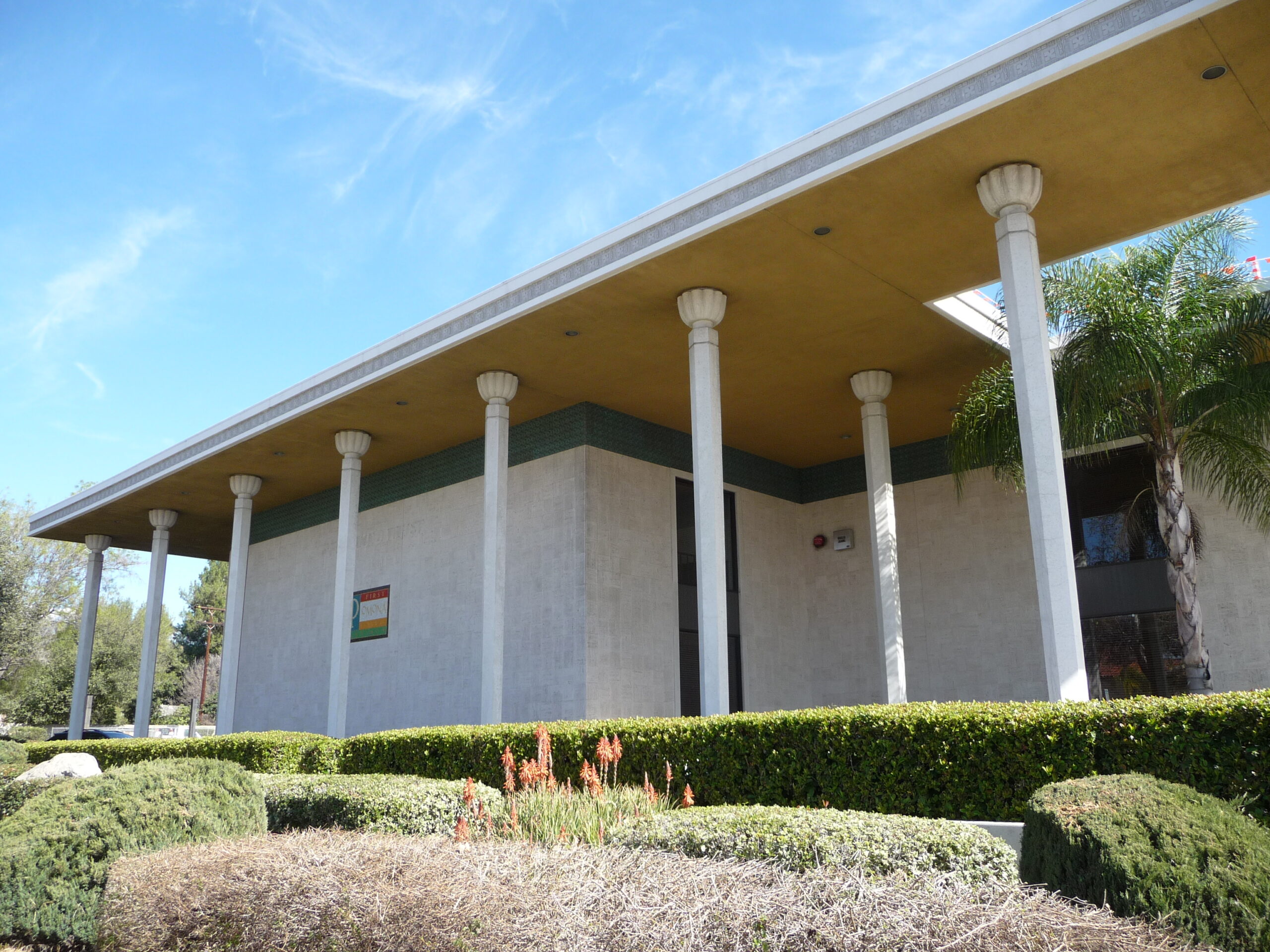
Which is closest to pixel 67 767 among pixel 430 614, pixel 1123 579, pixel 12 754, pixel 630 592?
pixel 12 754

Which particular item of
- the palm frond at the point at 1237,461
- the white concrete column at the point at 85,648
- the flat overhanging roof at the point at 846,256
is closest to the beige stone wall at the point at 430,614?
the flat overhanging roof at the point at 846,256

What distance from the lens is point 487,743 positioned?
12.3 m

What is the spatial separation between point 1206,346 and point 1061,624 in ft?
16.8

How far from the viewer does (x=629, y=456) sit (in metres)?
18.6

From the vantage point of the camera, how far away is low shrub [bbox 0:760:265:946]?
6250 millimetres

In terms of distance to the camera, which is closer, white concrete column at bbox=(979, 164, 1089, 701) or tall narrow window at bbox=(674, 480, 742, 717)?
white concrete column at bbox=(979, 164, 1089, 701)

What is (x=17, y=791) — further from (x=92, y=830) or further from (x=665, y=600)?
(x=665, y=600)

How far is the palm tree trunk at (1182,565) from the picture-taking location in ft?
39.8

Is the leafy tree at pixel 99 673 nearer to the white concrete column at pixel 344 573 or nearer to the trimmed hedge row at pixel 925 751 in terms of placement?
the white concrete column at pixel 344 573

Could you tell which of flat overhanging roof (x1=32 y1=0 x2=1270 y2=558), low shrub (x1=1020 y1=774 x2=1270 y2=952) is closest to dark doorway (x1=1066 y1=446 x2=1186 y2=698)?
flat overhanging roof (x1=32 y1=0 x2=1270 y2=558)

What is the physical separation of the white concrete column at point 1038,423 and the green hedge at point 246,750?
10.1m

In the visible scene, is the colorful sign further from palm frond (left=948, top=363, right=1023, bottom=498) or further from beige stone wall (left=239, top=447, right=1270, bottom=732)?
palm frond (left=948, top=363, right=1023, bottom=498)

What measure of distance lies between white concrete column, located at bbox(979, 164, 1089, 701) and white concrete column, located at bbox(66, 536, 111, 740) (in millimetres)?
22375

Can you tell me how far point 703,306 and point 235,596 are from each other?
43.6 ft
